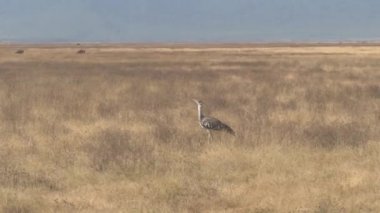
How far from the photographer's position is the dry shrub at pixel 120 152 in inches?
426

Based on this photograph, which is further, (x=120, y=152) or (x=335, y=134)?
(x=335, y=134)

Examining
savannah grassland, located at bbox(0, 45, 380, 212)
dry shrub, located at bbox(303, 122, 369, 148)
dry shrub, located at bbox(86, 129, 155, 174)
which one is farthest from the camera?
dry shrub, located at bbox(303, 122, 369, 148)

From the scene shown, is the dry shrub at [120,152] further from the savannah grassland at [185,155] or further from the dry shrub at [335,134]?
the dry shrub at [335,134]

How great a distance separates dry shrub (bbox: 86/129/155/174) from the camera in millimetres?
10812

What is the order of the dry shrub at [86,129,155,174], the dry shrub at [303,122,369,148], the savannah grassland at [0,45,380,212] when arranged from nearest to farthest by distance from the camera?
the savannah grassland at [0,45,380,212]
the dry shrub at [86,129,155,174]
the dry shrub at [303,122,369,148]

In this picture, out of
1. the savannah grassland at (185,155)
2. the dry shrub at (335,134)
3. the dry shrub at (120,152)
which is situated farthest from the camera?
the dry shrub at (335,134)

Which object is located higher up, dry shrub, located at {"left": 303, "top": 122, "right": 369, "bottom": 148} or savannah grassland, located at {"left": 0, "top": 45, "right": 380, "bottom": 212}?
dry shrub, located at {"left": 303, "top": 122, "right": 369, "bottom": 148}

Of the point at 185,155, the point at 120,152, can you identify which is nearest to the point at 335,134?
the point at 185,155

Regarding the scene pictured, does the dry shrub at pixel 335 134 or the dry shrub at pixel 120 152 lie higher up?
the dry shrub at pixel 335 134

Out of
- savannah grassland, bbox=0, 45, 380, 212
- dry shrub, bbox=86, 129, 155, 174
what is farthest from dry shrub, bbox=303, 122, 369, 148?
dry shrub, bbox=86, 129, 155, 174

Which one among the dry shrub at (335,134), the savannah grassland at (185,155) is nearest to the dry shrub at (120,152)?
the savannah grassland at (185,155)

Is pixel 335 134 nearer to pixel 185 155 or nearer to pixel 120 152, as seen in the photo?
pixel 185 155

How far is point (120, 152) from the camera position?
11.9m

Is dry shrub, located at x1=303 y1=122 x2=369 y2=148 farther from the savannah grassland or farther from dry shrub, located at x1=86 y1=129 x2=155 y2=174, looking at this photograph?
dry shrub, located at x1=86 y1=129 x2=155 y2=174
